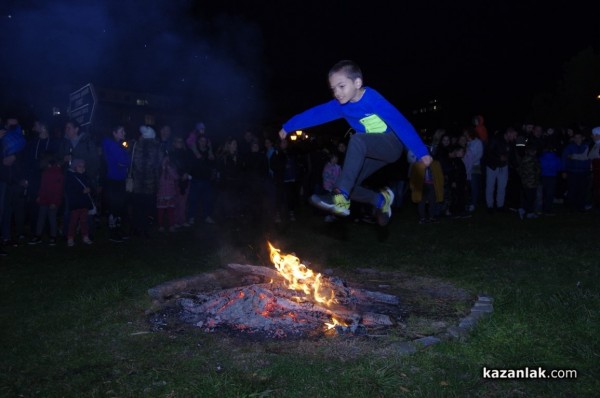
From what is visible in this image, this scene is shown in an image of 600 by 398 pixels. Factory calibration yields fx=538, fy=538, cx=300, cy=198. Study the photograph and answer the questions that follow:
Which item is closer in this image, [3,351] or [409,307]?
[3,351]

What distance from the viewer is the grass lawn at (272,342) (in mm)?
3967

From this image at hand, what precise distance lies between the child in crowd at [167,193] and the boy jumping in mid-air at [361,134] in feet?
20.3

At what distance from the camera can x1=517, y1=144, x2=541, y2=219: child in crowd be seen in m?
13.2

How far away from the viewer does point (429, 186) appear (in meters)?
12.5

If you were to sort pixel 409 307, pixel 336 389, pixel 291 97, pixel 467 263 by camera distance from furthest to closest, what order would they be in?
pixel 291 97 → pixel 467 263 → pixel 409 307 → pixel 336 389

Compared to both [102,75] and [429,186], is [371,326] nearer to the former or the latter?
[429,186]

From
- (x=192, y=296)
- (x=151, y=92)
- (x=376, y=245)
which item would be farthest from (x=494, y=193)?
(x=151, y=92)

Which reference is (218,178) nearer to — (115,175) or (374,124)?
(115,175)

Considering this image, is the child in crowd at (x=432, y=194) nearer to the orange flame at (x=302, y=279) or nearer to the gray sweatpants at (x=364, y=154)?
Answer: the orange flame at (x=302, y=279)

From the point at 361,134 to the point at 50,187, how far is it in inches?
263

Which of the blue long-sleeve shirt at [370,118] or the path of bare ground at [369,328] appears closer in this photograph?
the path of bare ground at [369,328]

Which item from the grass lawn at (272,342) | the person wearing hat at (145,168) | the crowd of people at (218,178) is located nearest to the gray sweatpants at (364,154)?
the grass lawn at (272,342)

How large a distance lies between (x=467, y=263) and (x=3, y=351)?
243 inches

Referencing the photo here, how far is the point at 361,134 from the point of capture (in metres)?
5.49
